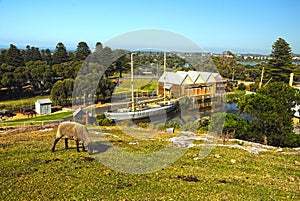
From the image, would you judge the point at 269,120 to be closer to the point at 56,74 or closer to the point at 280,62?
the point at 56,74

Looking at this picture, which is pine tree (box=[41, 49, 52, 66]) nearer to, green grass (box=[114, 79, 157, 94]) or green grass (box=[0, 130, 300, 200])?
green grass (box=[114, 79, 157, 94])

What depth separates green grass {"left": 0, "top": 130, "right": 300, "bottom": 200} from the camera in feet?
27.1

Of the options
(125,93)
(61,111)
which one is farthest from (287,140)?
(125,93)

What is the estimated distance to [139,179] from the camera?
31.4 feet

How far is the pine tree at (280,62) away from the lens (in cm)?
6597

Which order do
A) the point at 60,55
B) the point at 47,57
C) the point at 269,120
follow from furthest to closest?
1. the point at 47,57
2. the point at 60,55
3. the point at 269,120

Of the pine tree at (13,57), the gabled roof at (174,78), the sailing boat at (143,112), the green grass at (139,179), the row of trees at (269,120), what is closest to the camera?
the green grass at (139,179)

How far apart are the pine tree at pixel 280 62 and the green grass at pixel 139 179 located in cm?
5966

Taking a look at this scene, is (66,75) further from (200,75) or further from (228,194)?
(228,194)

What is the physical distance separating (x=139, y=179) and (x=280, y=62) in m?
68.0

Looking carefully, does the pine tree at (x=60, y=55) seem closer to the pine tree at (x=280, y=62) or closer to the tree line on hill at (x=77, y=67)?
the tree line on hill at (x=77, y=67)

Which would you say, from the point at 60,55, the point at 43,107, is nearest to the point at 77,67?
the point at 43,107

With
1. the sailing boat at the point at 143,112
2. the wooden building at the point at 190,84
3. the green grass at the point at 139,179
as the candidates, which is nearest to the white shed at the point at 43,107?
the sailing boat at the point at 143,112

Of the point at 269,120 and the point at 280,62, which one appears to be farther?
the point at 280,62
